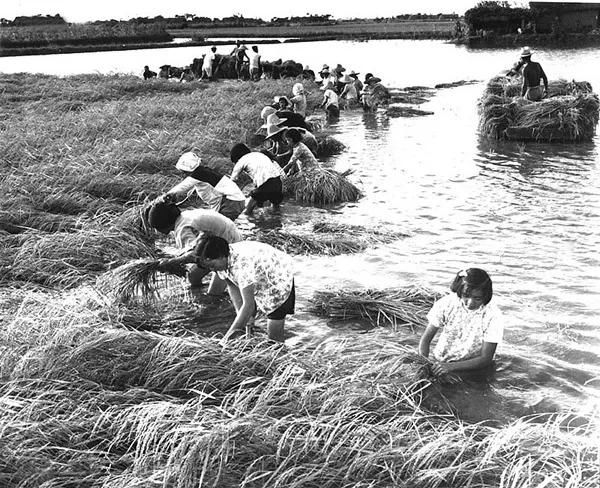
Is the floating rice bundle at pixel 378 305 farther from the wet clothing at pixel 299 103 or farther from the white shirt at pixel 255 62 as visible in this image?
the white shirt at pixel 255 62

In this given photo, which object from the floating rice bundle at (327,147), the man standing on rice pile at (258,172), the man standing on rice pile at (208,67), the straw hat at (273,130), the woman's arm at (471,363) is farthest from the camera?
the man standing on rice pile at (208,67)

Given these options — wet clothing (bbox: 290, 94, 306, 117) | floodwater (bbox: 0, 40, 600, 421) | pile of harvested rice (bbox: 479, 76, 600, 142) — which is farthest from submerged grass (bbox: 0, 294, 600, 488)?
wet clothing (bbox: 290, 94, 306, 117)

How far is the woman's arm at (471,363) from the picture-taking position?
489 cm

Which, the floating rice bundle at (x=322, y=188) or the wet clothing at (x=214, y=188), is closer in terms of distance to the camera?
the wet clothing at (x=214, y=188)

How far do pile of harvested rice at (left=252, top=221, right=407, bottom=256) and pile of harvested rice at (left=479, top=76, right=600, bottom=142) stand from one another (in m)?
7.81

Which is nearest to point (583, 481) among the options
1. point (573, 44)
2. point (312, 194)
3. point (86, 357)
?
point (86, 357)

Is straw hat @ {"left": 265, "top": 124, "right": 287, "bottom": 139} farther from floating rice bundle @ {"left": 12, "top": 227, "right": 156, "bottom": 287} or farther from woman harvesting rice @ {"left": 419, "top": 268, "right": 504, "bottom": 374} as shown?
woman harvesting rice @ {"left": 419, "top": 268, "right": 504, "bottom": 374}

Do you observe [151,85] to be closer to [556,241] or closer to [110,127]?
[110,127]

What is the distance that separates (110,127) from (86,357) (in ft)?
30.9

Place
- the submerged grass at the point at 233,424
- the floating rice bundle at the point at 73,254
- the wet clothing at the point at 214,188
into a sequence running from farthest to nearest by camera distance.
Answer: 1. the wet clothing at the point at 214,188
2. the floating rice bundle at the point at 73,254
3. the submerged grass at the point at 233,424

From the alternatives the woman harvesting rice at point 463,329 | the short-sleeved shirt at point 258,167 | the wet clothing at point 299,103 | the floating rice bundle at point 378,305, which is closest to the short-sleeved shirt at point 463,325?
the woman harvesting rice at point 463,329

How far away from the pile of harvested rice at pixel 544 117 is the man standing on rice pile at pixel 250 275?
11487 mm

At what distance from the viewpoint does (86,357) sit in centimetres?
458

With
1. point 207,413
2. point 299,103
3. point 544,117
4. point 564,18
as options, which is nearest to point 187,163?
point 207,413
